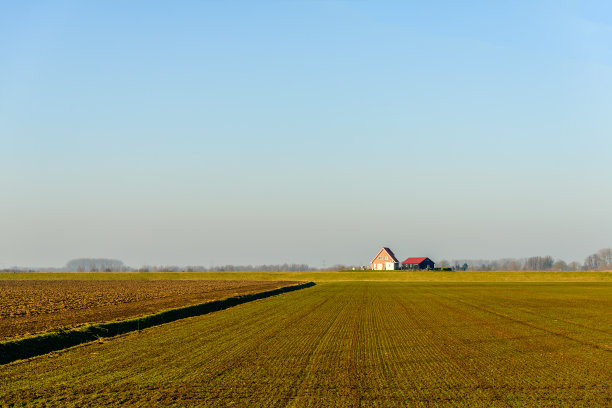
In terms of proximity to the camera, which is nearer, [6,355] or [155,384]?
[155,384]

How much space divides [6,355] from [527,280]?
303 feet

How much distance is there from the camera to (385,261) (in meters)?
163

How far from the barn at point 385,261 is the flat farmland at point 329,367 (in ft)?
443

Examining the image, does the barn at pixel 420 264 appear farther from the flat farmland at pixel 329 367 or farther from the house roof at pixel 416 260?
the flat farmland at pixel 329 367

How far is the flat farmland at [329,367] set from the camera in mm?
11765

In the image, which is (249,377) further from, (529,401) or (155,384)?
(529,401)

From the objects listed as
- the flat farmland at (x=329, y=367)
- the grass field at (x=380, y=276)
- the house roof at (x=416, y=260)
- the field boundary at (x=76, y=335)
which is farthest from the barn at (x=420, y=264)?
the flat farmland at (x=329, y=367)

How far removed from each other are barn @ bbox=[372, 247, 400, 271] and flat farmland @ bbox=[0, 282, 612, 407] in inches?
5321

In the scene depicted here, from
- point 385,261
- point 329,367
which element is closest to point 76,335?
point 329,367

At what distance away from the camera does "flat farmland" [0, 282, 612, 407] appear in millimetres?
11765

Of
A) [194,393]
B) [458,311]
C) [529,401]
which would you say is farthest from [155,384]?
[458,311]

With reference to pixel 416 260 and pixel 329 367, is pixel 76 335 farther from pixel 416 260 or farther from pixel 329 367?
pixel 416 260

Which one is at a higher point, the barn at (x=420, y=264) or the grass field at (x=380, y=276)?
the barn at (x=420, y=264)

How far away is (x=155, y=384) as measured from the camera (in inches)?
514
